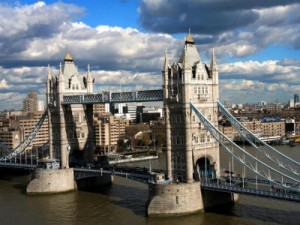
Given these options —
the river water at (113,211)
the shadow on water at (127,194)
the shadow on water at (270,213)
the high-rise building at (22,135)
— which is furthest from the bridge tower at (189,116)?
the high-rise building at (22,135)

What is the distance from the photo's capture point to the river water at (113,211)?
55062 mm

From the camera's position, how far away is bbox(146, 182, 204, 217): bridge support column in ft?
186

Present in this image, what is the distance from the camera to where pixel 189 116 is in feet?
201

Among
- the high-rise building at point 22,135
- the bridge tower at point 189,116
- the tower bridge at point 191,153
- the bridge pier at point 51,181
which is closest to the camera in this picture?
the tower bridge at point 191,153

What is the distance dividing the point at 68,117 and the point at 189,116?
1084 inches

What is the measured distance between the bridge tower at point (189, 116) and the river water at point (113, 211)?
3.56m

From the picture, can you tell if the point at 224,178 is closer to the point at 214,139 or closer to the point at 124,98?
the point at 214,139

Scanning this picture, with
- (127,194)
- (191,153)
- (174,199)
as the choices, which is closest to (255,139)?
(191,153)

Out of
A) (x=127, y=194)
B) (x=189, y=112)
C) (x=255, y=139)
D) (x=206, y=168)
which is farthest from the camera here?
(x=127, y=194)

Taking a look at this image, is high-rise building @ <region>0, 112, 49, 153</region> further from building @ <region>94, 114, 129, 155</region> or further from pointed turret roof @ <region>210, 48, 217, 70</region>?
pointed turret roof @ <region>210, 48, 217, 70</region>

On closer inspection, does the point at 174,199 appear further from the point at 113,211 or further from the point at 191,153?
the point at 113,211

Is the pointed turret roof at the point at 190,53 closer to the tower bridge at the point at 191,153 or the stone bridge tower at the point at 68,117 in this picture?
the tower bridge at the point at 191,153

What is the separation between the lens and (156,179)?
5925cm

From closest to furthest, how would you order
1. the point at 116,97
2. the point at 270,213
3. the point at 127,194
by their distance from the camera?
the point at 270,213 < the point at 127,194 < the point at 116,97
